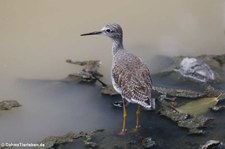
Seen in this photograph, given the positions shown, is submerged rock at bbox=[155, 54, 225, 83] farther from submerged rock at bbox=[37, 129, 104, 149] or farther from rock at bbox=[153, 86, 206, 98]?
submerged rock at bbox=[37, 129, 104, 149]

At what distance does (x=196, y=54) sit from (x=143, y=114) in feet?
5.46

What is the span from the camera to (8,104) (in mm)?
6090

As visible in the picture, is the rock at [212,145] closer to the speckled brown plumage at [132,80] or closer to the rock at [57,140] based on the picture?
the speckled brown plumage at [132,80]

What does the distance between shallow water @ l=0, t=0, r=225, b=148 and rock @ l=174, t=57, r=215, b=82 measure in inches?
13.5

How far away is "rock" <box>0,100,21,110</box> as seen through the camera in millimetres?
6039

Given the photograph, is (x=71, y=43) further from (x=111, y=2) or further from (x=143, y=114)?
(x=143, y=114)

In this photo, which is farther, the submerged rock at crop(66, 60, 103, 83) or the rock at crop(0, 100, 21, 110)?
the submerged rock at crop(66, 60, 103, 83)

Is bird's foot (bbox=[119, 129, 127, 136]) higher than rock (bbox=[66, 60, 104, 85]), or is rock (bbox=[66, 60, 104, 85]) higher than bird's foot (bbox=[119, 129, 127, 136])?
rock (bbox=[66, 60, 104, 85])

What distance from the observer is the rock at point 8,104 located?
6039 mm

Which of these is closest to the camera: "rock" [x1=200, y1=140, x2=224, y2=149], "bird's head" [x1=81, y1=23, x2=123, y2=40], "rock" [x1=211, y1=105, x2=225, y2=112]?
"rock" [x1=200, y1=140, x2=224, y2=149]

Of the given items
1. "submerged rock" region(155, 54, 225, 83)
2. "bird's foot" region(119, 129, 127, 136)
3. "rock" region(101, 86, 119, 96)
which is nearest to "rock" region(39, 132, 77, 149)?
"bird's foot" region(119, 129, 127, 136)

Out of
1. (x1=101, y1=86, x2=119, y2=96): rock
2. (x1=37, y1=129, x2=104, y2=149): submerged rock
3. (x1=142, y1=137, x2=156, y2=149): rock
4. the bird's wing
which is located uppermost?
the bird's wing

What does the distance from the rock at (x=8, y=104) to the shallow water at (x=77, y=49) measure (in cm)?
6

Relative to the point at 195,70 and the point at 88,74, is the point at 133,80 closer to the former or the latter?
the point at 88,74
